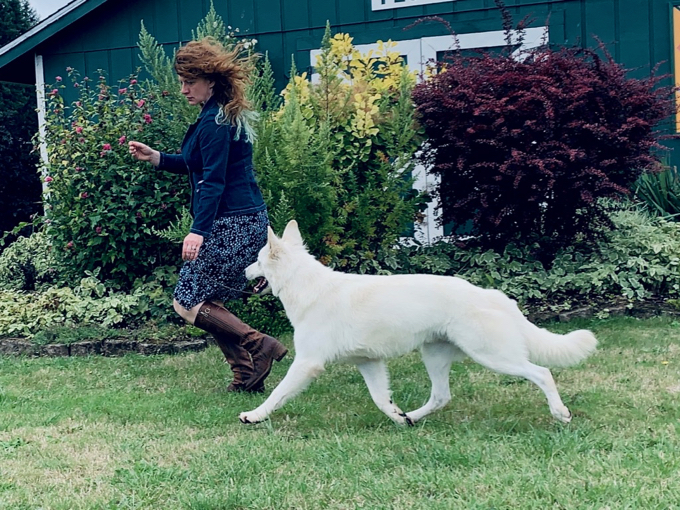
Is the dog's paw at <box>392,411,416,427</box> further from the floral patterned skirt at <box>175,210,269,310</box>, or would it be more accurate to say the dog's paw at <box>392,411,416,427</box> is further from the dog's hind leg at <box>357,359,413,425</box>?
the floral patterned skirt at <box>175,210,269,310</box>

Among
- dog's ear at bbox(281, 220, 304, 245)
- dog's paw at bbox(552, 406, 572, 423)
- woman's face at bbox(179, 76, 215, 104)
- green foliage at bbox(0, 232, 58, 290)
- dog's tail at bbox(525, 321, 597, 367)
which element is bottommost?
dog's paw at bbox(552, 406, 572, 423)

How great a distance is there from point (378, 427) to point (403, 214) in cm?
322

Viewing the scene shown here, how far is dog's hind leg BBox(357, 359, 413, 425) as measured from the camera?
4118 millimetres

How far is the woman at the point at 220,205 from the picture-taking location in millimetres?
4520

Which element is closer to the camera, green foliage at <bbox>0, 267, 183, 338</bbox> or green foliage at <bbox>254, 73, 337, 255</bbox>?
green foliage at <bbox>254, 73, 337, 255</bbox>

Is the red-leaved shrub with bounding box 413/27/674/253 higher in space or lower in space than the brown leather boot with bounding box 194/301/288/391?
higher

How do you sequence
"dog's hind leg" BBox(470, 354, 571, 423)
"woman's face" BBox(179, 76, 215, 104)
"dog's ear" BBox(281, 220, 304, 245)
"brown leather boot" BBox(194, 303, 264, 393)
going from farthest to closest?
"brown leather boot" BBox(194, 303, 264, 393) → "woman's face" BBox(179, 76, 215, 104) → "dog's ear" BBox(281, 220, 304, 245) → "dog's hind leg" BBox(470, 354, 571, 423)

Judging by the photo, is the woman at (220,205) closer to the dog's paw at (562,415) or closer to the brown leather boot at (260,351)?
the brown leather boot at (260,351)

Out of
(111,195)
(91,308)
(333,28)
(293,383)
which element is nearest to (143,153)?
(293,383)

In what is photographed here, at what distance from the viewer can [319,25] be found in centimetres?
1052

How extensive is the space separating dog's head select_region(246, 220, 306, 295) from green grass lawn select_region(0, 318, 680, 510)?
0.79m

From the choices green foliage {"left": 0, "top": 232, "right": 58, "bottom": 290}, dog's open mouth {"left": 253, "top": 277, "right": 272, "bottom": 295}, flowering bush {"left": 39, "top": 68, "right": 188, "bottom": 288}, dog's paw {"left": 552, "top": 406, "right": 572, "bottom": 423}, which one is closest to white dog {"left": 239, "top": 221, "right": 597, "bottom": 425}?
dog's paw {"left": 552, "top": 406, "right": 572, "bottom": 423}

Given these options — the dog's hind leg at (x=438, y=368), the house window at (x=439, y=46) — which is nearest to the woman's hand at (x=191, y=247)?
the dog's hind leg at (x=438, y=368)

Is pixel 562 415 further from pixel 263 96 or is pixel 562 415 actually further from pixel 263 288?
pixel 263 96
